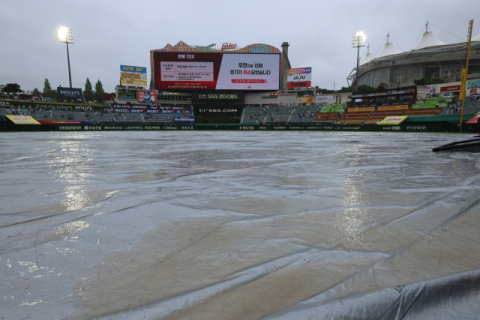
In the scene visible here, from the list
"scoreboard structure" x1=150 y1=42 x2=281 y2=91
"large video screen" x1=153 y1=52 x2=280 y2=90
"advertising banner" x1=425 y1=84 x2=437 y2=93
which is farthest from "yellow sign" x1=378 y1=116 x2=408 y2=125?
"scoreboard structure" x1=150 y1=42 x2=281 y2=91

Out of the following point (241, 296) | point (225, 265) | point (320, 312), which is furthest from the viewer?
point (225, 265)

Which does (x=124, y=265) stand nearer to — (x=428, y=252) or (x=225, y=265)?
(x=225, y=265)

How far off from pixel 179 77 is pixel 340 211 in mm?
55095

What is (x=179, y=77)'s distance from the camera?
53.4 metres

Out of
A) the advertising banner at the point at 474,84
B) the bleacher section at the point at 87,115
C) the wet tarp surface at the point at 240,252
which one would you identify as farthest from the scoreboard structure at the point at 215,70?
the wet tarp surface at the point at 240,252

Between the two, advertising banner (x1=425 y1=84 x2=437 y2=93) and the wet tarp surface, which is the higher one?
advertising banner (x1=425 y1=84 x2=437 y2=93)

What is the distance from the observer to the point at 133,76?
54625 millimetres

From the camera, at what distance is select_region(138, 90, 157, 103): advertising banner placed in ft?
170

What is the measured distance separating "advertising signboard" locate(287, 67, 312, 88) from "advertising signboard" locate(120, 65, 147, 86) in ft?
99.4

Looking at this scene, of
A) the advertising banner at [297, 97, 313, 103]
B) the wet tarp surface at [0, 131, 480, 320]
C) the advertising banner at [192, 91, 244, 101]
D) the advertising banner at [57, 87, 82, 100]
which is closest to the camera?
the wet tarp surface at [0, 131, 480, 320]

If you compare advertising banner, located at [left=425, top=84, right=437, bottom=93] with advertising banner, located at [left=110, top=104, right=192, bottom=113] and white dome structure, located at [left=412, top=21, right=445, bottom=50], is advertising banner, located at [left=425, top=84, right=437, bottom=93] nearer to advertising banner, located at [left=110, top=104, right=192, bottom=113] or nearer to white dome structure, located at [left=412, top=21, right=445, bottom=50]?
white dome structure, located at [left=412, top=21, right=445, bottom=50]

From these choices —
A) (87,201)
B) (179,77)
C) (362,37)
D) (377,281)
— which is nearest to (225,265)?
(377,281)

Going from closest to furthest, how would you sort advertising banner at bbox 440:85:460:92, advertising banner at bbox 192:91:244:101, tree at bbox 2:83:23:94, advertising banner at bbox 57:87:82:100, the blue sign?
advertising banner at bbox 440:85:460:92
advertising banner at bbox 57:87:82:100
the blue sign
advertising banner at bbox 192:91:244:101
tree at bbox 2:83:23:94

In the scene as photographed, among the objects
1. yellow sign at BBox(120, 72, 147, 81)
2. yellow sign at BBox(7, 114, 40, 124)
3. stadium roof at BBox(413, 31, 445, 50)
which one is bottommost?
yellow sign at BBox(7, 114, 40, 124)
